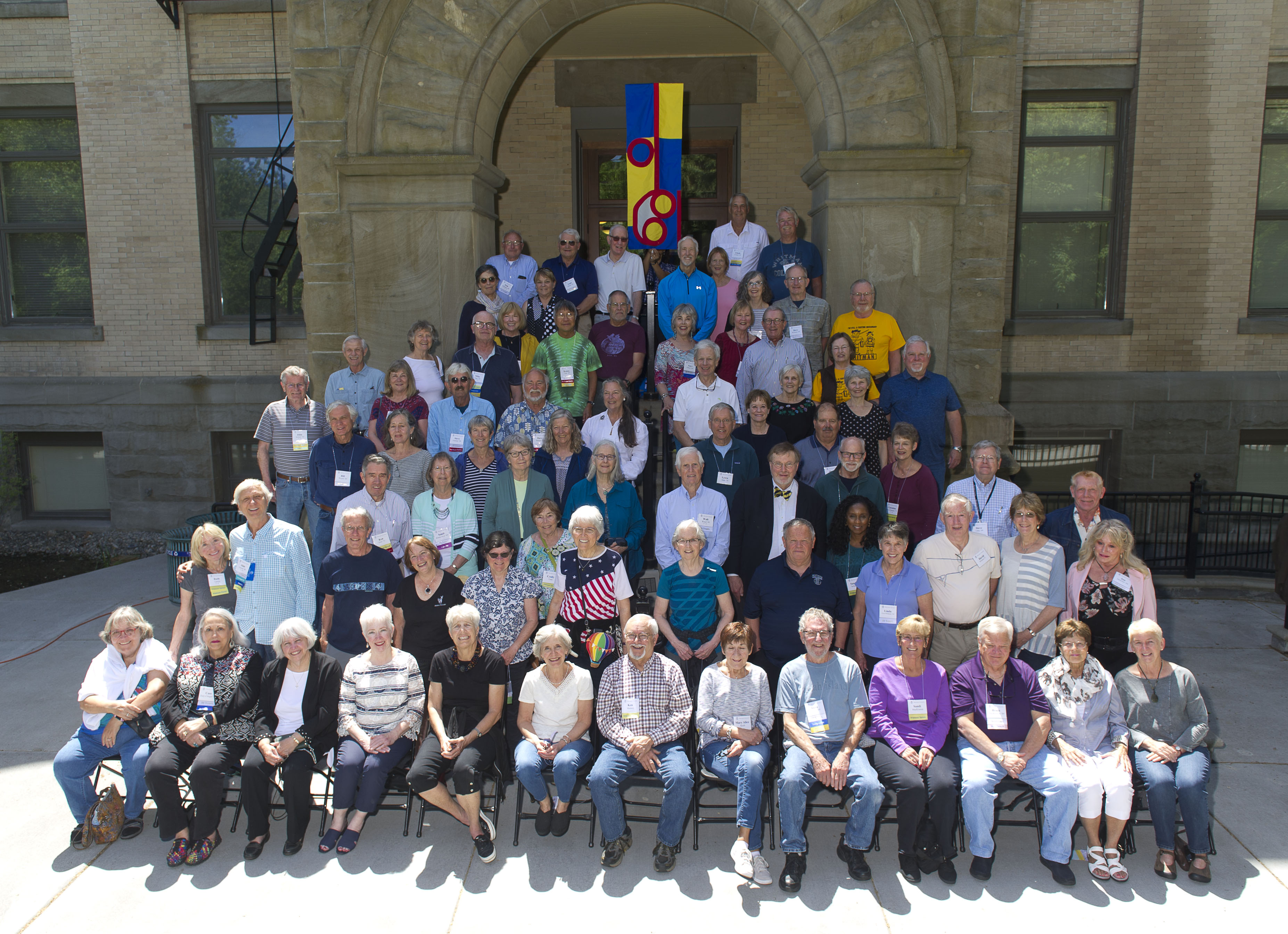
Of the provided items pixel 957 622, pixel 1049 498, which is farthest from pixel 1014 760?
pixel 1049 498

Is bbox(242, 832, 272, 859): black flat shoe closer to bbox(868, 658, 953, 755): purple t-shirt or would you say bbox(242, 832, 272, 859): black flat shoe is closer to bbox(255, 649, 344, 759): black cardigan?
bbox(255, 649, 344, 759): black cardigan

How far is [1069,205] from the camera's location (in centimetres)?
1208

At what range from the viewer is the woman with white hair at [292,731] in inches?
188

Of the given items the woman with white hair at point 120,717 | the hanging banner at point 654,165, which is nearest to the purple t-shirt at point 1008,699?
the woman with white hair at point 120,717

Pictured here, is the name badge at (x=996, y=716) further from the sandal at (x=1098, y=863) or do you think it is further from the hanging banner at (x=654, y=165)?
the hanging banner at (x=654, y=165)

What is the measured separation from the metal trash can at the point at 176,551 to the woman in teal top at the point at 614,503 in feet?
15.3

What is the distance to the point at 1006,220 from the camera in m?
7.69

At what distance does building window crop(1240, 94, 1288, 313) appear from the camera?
38.1ft

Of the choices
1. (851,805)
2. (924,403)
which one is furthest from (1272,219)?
(851,805)

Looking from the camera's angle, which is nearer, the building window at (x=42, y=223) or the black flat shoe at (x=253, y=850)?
the black flat shoe at (x=253, y=850)

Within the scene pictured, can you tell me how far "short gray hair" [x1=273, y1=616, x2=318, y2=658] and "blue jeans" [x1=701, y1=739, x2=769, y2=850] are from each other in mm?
2373

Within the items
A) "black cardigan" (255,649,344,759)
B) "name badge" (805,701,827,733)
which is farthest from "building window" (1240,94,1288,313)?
"black cardigan" (255,649,344,759)

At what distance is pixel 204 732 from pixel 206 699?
18cm

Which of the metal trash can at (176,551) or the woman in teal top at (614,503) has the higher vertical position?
the woman in teal top at (614,503)
